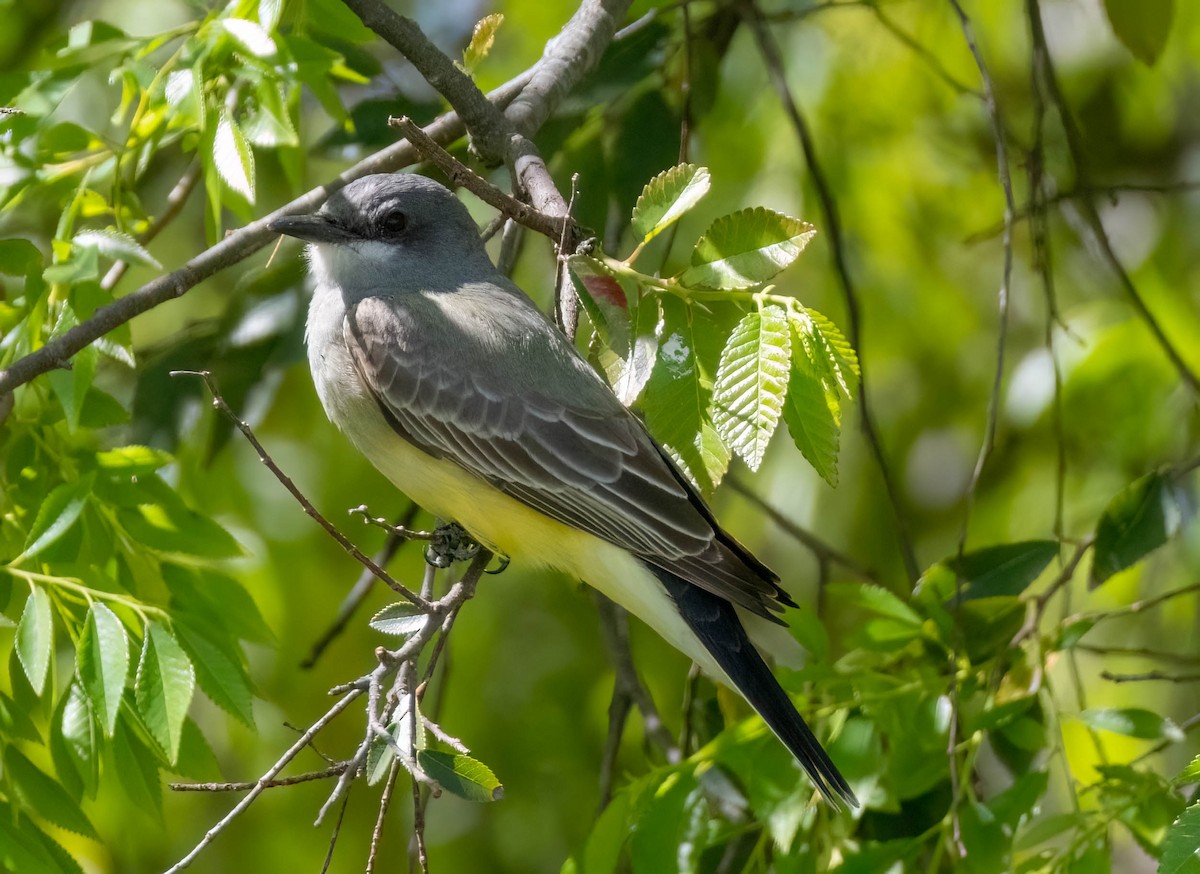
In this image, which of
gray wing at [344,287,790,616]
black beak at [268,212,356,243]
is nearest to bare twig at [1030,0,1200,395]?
Answer: gray wing at [344,287,790,616]

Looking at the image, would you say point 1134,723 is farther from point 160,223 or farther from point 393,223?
point 160,223

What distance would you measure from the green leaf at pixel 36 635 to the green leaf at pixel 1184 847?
75.0 inches

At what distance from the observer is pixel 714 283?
2471 millimetres

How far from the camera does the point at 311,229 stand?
3496 millimetres

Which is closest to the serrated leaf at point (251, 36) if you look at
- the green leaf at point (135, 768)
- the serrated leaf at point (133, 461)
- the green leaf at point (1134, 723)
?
the serrated leaf at point (133, 461)

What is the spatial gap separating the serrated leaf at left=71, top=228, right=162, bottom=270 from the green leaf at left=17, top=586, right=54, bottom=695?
66 centimetres

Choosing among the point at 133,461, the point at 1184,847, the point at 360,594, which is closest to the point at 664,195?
the point at 133,461

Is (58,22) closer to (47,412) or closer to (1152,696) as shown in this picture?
(47,412)

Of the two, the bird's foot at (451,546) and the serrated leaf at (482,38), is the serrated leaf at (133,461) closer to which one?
the bird's foot at (451,546)

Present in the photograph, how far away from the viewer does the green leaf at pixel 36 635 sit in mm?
2406

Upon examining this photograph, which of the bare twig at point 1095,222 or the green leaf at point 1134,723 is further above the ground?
the bare twig at point 1095,222

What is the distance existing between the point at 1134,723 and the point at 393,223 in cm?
232

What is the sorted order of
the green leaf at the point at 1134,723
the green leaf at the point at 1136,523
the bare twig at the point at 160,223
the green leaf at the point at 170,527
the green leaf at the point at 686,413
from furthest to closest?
the bare twig at the point at 160,223 → the green leaf at the point at 1136,523 → the green leaf at the point at 170,527 → the green leaf at the point at 1134,723 → the green leaf at the point at 686,413

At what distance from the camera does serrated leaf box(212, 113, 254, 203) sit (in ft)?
8.69
